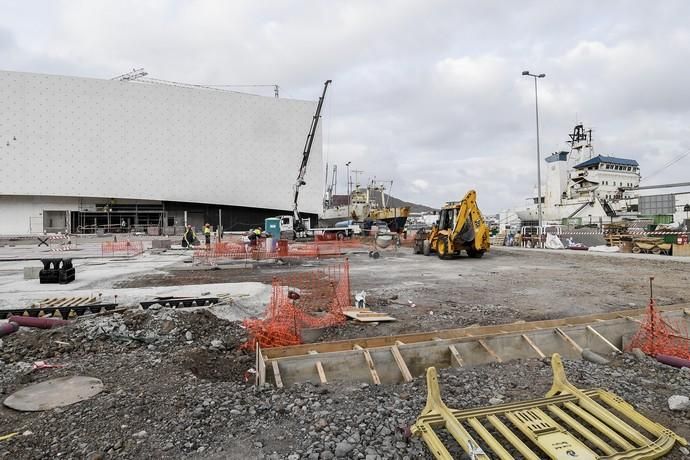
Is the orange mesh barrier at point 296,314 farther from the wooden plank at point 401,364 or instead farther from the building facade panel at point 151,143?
the building facade panel at point 151,143

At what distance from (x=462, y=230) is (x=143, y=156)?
54.8 metres

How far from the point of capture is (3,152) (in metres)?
54.7

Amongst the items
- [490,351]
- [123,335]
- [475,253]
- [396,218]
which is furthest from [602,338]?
[396,218]

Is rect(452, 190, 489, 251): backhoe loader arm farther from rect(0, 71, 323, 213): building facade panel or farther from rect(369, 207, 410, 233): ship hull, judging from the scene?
rect(0, 71, 323, 213): building facade panel

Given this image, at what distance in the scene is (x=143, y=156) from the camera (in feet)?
194

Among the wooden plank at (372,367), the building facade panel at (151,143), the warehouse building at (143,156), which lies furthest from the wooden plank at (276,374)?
the building facade panel at (151,143)

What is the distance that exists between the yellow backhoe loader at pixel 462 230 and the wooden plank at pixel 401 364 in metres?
14.0

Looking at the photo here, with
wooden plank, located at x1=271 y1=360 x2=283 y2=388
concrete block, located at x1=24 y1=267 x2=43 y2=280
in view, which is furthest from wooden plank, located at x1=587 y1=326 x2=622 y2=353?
concrete block, located at x1=24 y1=267 x2=43 y2=280

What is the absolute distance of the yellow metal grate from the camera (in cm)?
296

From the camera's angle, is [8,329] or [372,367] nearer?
[372,367]

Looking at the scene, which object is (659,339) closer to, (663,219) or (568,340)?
(568,340)

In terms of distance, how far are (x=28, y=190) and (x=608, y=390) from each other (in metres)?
68.9

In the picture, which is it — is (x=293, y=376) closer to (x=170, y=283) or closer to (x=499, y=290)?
(x=499, y=290)

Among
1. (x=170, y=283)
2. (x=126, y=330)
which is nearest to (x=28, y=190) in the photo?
(x=170, y=283)
